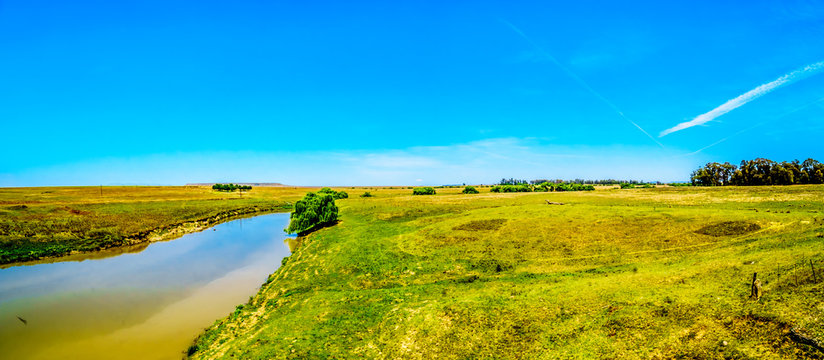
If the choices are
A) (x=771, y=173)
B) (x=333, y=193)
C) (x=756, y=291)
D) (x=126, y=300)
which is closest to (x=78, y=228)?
(x=126, y=300)

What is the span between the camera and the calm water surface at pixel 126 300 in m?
20.5

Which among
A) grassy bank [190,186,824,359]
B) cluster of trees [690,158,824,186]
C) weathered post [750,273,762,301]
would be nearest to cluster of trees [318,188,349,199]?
grassy bank [190,186,824,359]

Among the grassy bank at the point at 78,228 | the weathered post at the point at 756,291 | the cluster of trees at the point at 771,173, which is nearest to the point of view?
the weathered post at the point at 756,291

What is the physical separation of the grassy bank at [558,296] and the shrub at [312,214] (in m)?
16.5

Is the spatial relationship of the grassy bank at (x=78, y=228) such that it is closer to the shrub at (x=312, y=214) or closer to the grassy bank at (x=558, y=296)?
the shrub at (x=312, y=214)

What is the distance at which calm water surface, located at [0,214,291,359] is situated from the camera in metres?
20.5

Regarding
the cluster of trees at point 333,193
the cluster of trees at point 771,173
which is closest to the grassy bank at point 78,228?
the cluster of trees at point 333,193

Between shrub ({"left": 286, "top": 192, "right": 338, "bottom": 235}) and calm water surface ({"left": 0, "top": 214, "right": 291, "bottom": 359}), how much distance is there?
688cm

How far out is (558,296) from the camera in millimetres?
19109

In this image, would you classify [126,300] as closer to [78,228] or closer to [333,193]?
[78,228]

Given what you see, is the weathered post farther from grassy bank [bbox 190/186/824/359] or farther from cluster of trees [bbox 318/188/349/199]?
cluster of trees [bbox 318/188/349/199]

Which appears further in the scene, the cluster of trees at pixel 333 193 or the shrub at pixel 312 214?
the cluster of trees at pixel 333 193

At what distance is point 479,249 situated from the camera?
113 feet

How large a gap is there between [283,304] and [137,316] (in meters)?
11.8
